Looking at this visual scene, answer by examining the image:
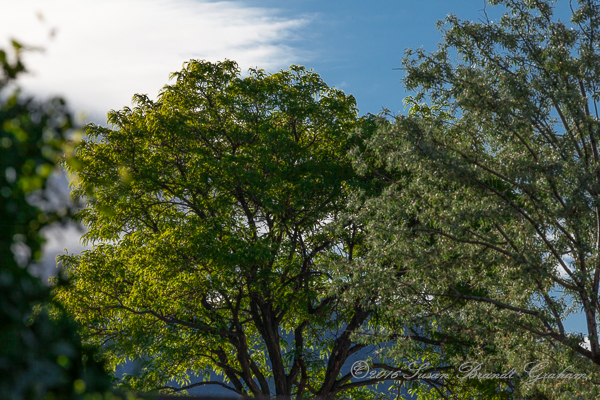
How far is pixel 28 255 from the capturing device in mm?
2029

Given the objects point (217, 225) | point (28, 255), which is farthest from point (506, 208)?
point (28, 255)

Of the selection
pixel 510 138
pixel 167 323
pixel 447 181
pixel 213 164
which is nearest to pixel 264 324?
pixel 167 323

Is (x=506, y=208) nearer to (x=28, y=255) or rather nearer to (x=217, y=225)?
(x=217, y=225)

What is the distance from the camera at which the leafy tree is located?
182cm

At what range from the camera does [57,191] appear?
2.14 metres

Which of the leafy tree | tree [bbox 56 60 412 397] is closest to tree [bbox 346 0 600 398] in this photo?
tree [bbox 56 60 412 397]

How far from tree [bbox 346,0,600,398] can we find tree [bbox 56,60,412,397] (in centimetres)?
244

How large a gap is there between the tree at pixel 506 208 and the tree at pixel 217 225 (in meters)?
2.44

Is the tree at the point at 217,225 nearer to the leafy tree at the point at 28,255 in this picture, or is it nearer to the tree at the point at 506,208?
the tree at the point at 506,208

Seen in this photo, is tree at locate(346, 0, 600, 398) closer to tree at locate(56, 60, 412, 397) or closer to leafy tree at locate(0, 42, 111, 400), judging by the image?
tree at locate(56, 60, 412, 397)

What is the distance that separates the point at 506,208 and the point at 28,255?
1062cm

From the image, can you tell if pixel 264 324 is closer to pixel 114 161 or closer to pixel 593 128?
pixel 114 161

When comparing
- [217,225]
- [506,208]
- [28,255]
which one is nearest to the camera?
[28,255]

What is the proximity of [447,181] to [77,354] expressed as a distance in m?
10.2
